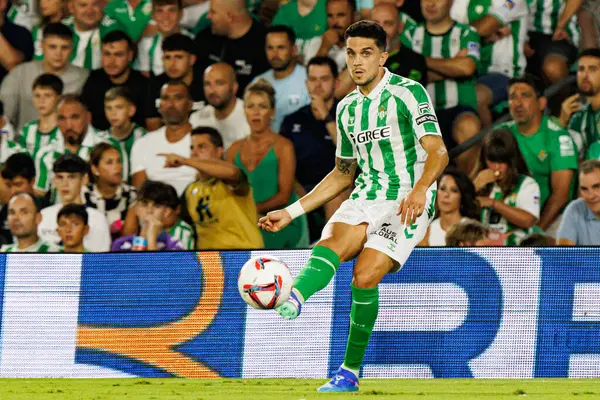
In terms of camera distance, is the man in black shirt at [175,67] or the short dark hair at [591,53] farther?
the man in black shirt at [175,67]

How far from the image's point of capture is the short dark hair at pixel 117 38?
9.93 m

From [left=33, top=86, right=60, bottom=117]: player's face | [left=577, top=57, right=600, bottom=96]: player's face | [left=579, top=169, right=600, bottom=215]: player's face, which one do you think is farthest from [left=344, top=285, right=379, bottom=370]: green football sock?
[left=33, top=86, right=60, bottom=117]: player's face

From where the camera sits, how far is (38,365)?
6.95 m

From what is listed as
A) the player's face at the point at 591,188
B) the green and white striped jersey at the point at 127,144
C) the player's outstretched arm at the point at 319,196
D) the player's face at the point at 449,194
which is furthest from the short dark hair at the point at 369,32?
the green and white striped jersey at the point at 127,144

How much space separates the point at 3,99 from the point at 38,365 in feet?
13.5

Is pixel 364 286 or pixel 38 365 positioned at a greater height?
pixel 364 286

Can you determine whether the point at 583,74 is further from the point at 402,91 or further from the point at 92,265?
the point at 92,265

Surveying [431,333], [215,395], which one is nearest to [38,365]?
Result: [215,395]

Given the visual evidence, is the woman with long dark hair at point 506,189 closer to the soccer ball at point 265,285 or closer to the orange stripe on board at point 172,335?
the orange stripe on board at point 172,335

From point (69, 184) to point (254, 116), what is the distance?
6.46ft

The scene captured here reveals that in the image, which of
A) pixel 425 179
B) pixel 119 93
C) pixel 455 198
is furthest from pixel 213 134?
pixel 425 179

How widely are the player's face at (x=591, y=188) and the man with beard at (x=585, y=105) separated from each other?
0.74 m

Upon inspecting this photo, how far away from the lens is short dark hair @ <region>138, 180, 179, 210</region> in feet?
29.3

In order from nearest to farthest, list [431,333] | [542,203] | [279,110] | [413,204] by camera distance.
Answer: [413,204] < [431,333] < [542,203] < [279,110]
